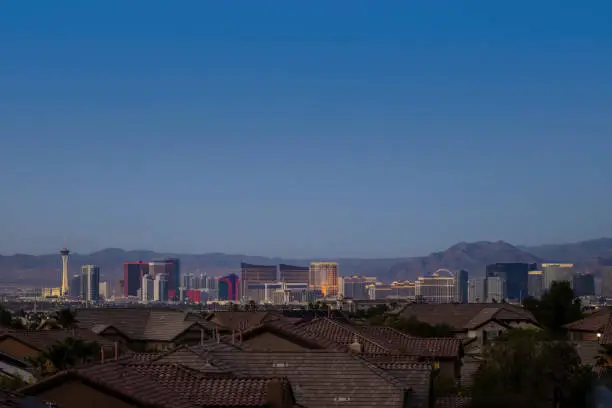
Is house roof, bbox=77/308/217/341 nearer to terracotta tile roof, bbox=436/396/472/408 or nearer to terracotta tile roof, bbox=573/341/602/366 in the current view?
terracotta tile roof, bbox=573/341/602/366

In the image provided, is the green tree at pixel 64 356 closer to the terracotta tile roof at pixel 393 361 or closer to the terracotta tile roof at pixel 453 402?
the terracotta tile roof at pixel 393 361

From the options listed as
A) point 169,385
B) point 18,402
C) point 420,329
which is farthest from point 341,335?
point 420,329

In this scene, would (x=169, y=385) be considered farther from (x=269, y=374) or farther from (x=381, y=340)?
(x=381, y=340)

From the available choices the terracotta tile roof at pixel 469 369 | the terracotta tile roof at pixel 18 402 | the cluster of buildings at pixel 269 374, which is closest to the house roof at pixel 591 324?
the terracotta tile roof at pixel 469 369

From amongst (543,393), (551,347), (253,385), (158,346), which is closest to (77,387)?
(253,385)

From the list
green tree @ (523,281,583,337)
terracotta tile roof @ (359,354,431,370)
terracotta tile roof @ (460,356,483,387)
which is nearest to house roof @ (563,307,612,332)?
terracotta tile roof @ (460,356,483,387)

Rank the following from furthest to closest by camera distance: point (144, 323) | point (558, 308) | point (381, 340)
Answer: point (558, 308)
point (144, 323)
point (381, 340)
